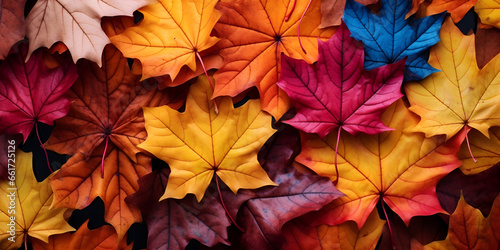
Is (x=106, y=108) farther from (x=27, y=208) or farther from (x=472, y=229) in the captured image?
(x=472, y=229)

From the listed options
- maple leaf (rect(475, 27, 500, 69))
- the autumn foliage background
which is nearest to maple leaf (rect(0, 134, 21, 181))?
the autumn foliage background

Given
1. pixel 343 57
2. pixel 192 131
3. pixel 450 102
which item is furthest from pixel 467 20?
pixel 192 131

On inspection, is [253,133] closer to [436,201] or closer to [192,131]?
[192,131]

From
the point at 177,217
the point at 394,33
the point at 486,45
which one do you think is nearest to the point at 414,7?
the point at 394,33

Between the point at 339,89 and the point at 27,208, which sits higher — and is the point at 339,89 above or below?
above

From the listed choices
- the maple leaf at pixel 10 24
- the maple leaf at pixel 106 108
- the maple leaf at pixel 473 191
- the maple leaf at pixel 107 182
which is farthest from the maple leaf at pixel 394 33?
the maple leaf at pixel 10 24

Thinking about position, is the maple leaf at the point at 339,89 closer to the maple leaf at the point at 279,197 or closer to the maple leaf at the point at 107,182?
the maple leaf at the point at 279,197

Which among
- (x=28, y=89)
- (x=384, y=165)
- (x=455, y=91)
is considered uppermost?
(x=28, y=89)
